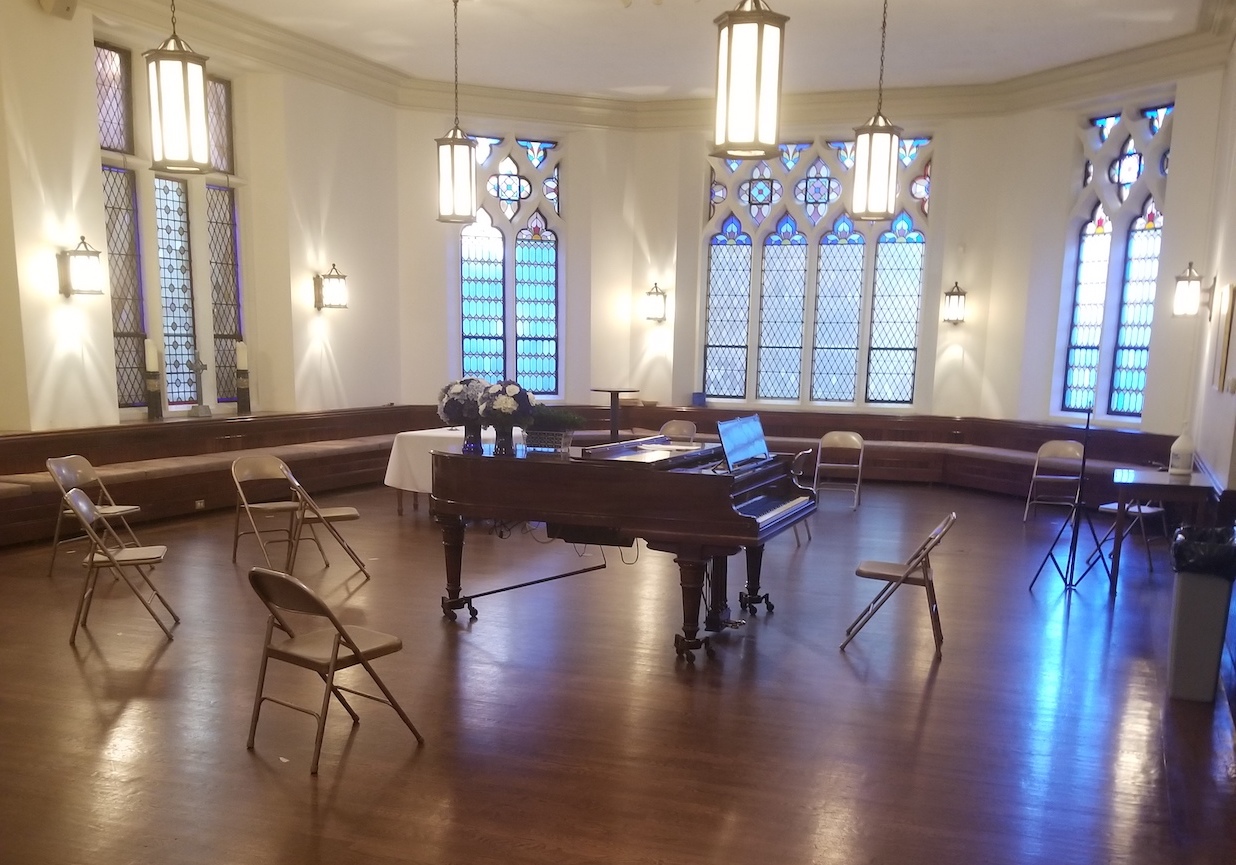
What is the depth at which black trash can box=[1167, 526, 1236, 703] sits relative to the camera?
156 inches

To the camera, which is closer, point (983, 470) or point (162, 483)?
point (162, 483)

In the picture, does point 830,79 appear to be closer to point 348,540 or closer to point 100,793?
point 348,540

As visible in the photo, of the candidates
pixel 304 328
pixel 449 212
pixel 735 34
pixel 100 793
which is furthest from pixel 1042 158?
pixel 100 793

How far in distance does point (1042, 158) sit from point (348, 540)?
850 cm

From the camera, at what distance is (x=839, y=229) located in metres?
10.9

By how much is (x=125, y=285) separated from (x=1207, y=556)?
334 inches

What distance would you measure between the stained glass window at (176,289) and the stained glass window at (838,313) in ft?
24.0

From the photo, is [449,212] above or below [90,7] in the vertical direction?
below

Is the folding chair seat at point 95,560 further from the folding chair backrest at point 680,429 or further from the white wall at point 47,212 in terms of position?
the folding chair backrest at point 680,429

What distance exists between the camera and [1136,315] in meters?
9.20

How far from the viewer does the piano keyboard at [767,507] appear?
447cm

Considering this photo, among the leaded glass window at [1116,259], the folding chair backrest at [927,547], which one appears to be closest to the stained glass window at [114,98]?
the folding chair backrest at [927,547]

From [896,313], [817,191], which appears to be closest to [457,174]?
[817,191]

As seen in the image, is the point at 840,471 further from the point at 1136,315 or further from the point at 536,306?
the point at 536,306
